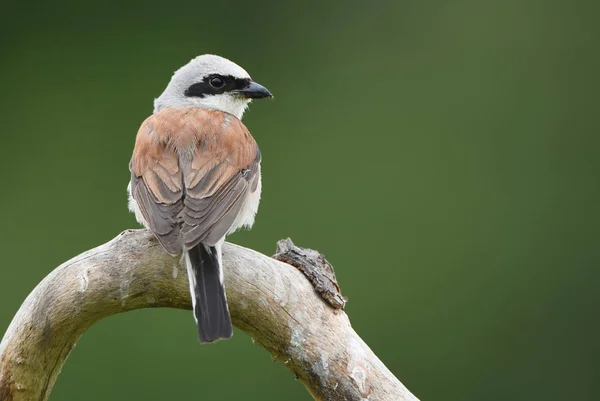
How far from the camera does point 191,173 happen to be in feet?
11.9

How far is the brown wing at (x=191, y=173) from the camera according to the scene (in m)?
3.33

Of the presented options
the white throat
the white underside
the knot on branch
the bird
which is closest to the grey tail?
the bird

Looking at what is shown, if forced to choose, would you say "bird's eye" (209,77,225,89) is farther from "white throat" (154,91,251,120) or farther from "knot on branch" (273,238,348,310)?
"knot on branch" (273,238,348,310)

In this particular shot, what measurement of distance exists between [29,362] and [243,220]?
1.08m

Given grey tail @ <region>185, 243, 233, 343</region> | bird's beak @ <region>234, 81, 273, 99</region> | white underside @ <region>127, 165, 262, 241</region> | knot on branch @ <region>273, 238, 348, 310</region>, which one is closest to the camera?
grey tail @ <region>185, 243, 233, 343</region>

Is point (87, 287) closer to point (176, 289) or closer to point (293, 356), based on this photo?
point (176, 289)

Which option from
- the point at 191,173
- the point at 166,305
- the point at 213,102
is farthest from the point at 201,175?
the point at 213,102

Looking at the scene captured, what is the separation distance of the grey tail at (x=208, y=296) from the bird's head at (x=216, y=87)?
1.38 m

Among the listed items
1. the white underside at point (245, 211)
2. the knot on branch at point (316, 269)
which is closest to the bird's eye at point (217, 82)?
the white underside at point (245, 211)

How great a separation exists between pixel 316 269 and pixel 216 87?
1.41 m

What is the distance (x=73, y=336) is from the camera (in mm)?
3225

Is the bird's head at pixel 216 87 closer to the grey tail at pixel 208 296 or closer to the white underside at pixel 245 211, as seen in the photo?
the white underside at pixel 245 211

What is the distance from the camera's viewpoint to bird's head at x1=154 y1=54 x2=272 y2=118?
4441mm

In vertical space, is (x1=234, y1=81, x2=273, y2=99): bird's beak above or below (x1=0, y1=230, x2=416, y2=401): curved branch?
above
